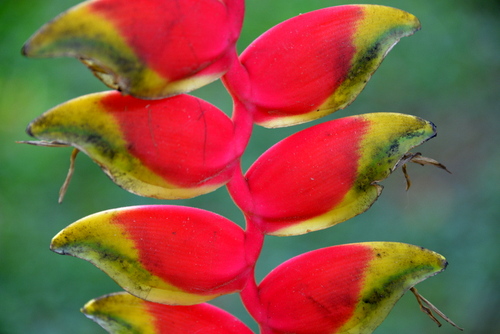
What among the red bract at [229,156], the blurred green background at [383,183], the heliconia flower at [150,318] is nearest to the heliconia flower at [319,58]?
the red bract at [229,156]

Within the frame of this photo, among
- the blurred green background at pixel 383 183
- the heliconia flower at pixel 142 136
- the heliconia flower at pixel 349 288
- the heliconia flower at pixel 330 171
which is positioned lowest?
the blurred green background at pixel 383 183

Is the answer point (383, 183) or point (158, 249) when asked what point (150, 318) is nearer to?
point (158, 249)

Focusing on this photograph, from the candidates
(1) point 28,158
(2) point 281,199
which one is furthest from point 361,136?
(1) point 28,158

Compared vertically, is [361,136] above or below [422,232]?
above

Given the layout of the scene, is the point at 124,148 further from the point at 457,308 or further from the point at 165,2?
the point at 457,308

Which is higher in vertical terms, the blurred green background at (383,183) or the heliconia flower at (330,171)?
the heliconia flower at (330,171)

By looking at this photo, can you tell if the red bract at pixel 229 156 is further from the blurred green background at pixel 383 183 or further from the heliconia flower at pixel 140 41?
the blurred green background at pixel 383 183

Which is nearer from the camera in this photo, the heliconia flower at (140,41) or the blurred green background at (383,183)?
the heliconia flower at (140,41)

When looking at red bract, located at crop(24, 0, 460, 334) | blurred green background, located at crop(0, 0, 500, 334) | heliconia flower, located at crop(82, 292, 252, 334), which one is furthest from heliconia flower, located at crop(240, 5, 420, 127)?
blurred green background, located at crop(0, 0, 500, 334)
